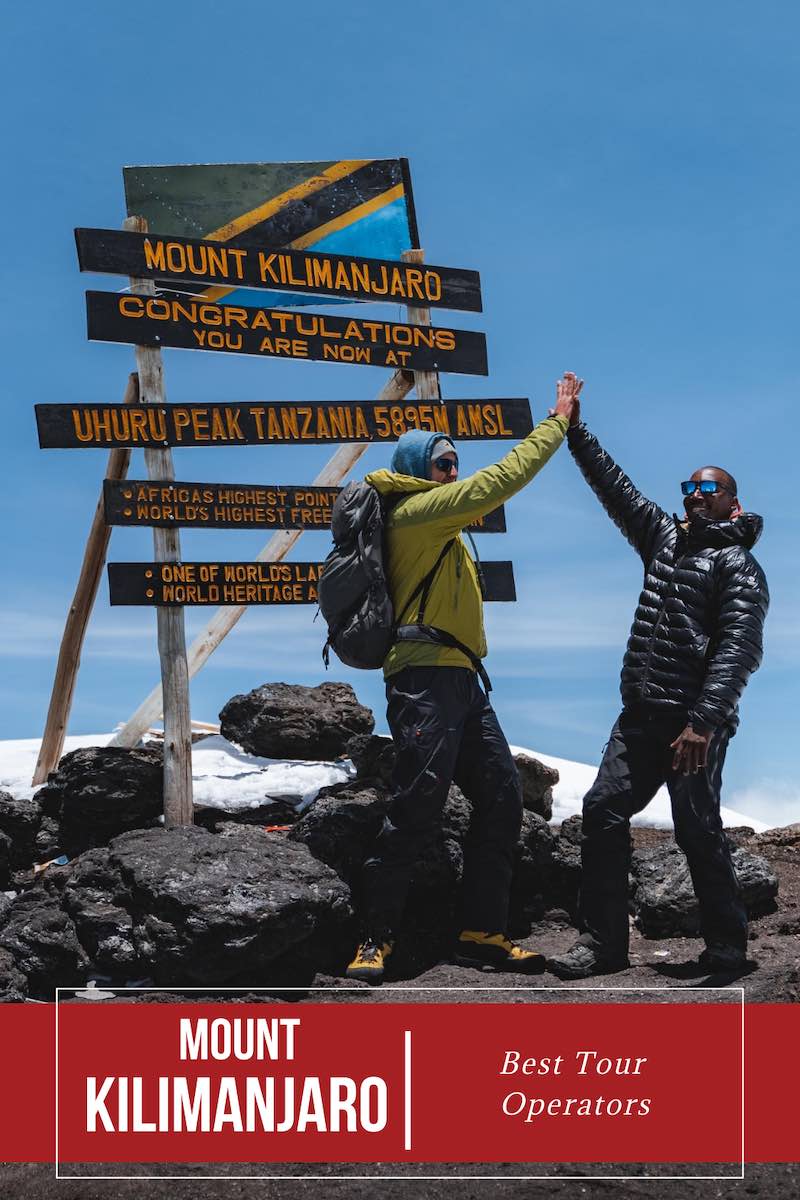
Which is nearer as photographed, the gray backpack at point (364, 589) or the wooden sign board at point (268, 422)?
the gray backpack at point (364, 589)

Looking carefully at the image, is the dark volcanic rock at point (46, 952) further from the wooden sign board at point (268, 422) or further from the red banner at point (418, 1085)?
the wooden sign board at point (268, 422)

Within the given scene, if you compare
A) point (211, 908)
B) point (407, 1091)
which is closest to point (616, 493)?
point (211, 908)

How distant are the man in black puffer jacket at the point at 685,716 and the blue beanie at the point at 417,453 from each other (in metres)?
1.39

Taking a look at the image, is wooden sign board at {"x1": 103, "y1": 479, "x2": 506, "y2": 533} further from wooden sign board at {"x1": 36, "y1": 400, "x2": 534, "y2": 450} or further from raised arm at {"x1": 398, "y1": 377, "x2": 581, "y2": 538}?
raised arm at {"x1": 398, "y1": 377, "x2": 581, "y2": 538}

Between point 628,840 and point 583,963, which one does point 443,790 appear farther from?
point 583,963

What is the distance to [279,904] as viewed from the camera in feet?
23.7

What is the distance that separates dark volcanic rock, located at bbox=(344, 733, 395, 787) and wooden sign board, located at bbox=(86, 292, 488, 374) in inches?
110

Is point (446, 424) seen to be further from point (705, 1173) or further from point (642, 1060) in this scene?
point (705, 1173)

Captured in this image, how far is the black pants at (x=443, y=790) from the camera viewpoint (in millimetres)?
7137

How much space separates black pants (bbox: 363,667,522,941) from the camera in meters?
7.14

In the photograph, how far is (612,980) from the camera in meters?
7.18

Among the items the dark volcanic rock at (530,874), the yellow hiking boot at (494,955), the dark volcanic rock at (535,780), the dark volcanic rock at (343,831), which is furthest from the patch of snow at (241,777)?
the yellow hiking boot at (494,955)

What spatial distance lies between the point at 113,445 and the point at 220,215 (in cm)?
209

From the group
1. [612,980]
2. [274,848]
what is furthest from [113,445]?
[612,980]
